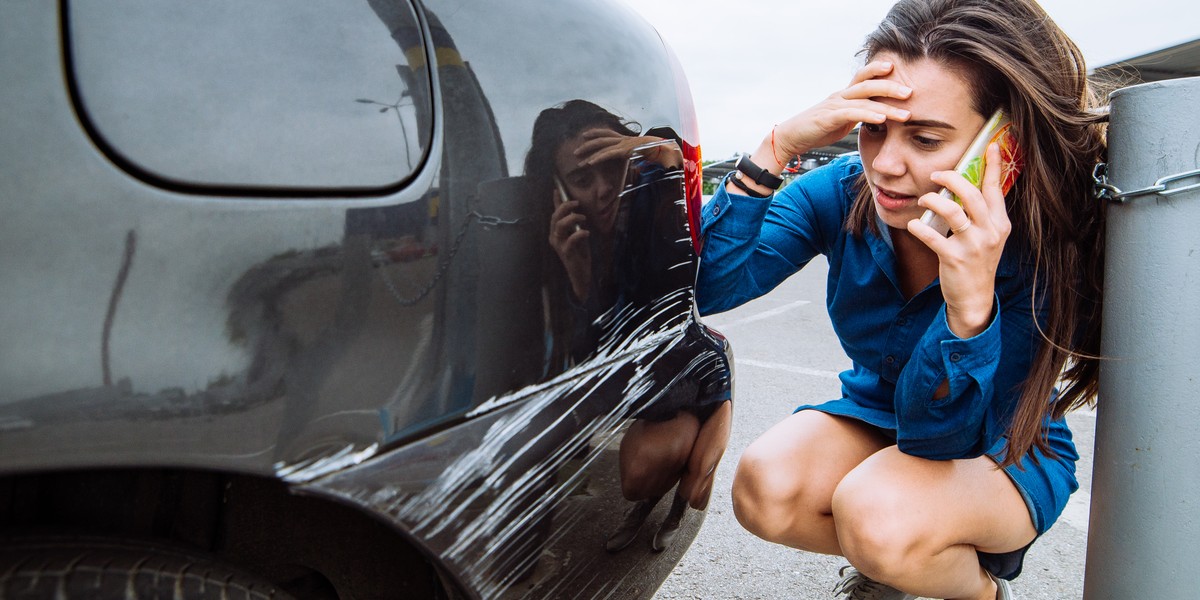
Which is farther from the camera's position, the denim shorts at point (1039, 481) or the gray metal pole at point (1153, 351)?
the denim shorts at point (1039, 481)

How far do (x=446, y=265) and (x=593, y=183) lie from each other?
0.76 ft

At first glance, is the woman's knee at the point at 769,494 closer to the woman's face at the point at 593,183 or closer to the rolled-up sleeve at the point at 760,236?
the rolled-up sleeve at the point at 760,236

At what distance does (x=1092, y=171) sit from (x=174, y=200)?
54.5 inches

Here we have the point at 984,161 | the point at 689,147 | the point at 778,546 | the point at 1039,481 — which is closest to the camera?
the point at 689,147

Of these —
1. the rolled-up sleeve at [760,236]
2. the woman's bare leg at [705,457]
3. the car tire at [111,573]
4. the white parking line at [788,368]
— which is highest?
the rolled-up sleeve at [760,236]

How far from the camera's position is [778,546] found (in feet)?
7.29

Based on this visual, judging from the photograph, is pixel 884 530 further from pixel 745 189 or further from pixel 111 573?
pixel 111 573

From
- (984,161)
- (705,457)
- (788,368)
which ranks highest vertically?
(984,161)

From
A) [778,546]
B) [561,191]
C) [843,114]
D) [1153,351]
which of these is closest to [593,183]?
[561,191]

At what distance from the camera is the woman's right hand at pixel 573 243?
0.96m

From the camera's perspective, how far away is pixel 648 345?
1.09 metres

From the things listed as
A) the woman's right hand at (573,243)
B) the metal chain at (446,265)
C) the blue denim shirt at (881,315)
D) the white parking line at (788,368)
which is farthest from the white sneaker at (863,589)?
the white parking line at (788,368)

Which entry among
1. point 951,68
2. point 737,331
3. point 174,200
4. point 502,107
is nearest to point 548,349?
point 502,107

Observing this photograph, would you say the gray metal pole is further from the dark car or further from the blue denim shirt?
the dark car
